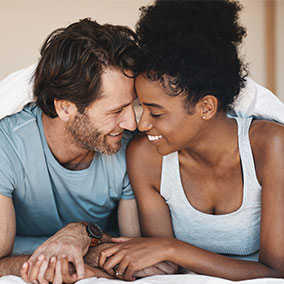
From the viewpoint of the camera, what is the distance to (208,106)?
4.44ft

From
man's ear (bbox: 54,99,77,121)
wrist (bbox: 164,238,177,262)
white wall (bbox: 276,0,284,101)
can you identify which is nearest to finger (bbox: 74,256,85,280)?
wrist (bbox: 164,238,177,262)

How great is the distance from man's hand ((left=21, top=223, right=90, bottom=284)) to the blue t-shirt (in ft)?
0.66

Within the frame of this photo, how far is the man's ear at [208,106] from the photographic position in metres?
1.34

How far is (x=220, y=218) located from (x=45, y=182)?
24.9 inches

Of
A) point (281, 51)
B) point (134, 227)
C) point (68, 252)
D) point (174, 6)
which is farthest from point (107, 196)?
point (281, 51)

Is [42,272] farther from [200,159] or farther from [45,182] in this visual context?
[200,159]

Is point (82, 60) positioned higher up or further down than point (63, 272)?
higher up

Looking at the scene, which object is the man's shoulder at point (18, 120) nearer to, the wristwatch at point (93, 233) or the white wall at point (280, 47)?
the wristwatch at point (93, 233)

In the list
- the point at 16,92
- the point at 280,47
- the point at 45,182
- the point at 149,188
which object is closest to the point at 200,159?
the point at 149,188

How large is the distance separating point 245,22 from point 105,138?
7.17 feet

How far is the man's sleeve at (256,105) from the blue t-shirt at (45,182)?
437 mm

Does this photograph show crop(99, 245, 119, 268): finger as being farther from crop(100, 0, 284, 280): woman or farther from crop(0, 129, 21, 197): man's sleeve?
crop(0, 129, 21, 197): man's sleeve

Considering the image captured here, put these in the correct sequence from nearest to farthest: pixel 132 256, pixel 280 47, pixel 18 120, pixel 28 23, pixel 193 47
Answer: pixel 193 47 → pixel 132 256 → pixel 18 120 → pixel 28 23 → pixel 280 47

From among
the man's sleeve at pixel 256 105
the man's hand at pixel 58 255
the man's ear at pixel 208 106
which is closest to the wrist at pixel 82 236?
the man's hand at pixel 58 255
